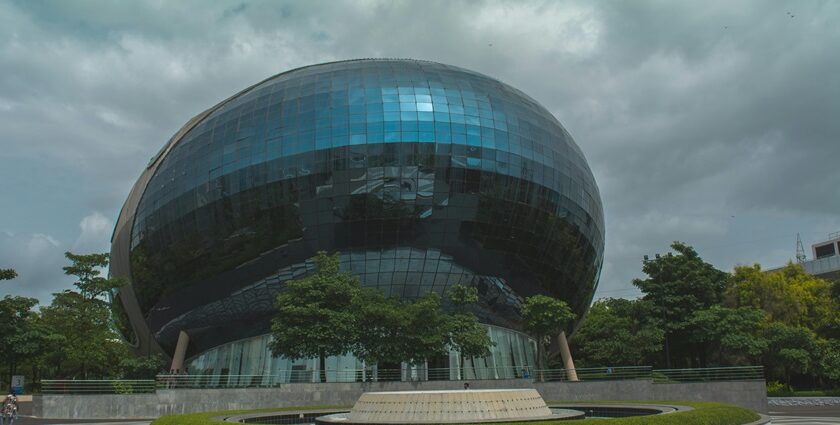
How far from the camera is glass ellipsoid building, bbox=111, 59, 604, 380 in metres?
43.3

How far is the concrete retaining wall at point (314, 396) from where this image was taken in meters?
30.7

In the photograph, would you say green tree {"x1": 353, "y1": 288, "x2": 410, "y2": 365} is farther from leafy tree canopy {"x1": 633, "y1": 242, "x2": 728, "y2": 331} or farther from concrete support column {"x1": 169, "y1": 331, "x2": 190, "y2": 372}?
leafy tree canopy {"x1": 633, "y1": 242, "x2": 728, "y2": 331}

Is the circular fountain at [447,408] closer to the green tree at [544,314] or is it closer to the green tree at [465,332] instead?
the green tree at [465,332]

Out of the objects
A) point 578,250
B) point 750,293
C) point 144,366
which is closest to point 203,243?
point 144,366

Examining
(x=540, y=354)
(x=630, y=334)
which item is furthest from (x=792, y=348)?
(x=540, y=354)

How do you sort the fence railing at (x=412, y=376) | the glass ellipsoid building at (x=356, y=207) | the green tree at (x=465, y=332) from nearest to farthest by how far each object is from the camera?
the fence railing at (x=412, y=376) < the green tree at (x=465, y=332) < the glass ellipsoid building at (x=356, y=207)

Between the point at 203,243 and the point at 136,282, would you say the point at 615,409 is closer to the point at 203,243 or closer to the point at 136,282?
the point at 203,243

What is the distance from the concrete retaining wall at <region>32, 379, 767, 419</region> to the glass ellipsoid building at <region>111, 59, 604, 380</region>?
751 cm

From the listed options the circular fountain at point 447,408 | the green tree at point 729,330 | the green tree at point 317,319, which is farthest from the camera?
the green tree at point 729,330

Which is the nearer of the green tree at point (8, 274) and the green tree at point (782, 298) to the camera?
the green tree at point (8, 274)

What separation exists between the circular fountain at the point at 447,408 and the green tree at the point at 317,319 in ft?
55.3

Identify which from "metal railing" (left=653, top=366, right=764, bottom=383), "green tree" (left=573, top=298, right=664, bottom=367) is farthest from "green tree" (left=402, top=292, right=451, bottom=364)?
"green tree" (left=573, top=298, right=664, bottom=367)

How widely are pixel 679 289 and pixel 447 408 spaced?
36.6 meters

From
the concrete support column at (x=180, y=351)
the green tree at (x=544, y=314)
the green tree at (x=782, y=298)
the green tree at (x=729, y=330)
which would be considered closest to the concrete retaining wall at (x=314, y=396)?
the green tree at (x=544, y=314)
